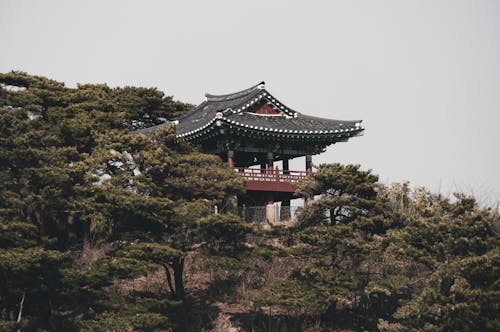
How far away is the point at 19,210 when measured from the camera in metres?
21.4

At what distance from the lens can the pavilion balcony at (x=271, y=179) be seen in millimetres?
28219

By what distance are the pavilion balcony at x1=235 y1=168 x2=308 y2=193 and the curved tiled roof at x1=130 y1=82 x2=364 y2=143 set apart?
5.26 ft

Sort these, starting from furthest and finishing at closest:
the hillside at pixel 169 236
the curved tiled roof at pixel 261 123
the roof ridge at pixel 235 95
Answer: the roof ridge at pixel 235 95 < the curved tiled roof at pixel 261 123 < the hillside at pixel 169 236

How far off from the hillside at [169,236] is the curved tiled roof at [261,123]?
16.1ft

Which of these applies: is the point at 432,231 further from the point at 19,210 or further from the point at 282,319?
the point at 19,210

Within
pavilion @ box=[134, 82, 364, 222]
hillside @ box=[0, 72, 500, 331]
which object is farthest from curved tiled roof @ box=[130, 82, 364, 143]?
hillside @ box=[0, 72, 500, 331]

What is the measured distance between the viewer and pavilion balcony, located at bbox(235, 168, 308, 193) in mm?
28219

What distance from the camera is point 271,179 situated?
94.5 ft

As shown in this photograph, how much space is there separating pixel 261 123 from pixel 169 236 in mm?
9177

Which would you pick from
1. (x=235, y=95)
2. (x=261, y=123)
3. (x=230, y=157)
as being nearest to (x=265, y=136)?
(x=261, y=123)

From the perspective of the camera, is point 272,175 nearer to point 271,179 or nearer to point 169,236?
point 271,179

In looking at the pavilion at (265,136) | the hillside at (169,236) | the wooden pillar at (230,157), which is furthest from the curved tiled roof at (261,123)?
the hillside at (169,236)

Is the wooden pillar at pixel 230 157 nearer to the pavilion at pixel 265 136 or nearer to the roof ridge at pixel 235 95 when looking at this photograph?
the pavilion at pixel 265 136

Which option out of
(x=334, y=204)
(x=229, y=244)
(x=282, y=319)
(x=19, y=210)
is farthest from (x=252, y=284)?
(x=19, y=210)
